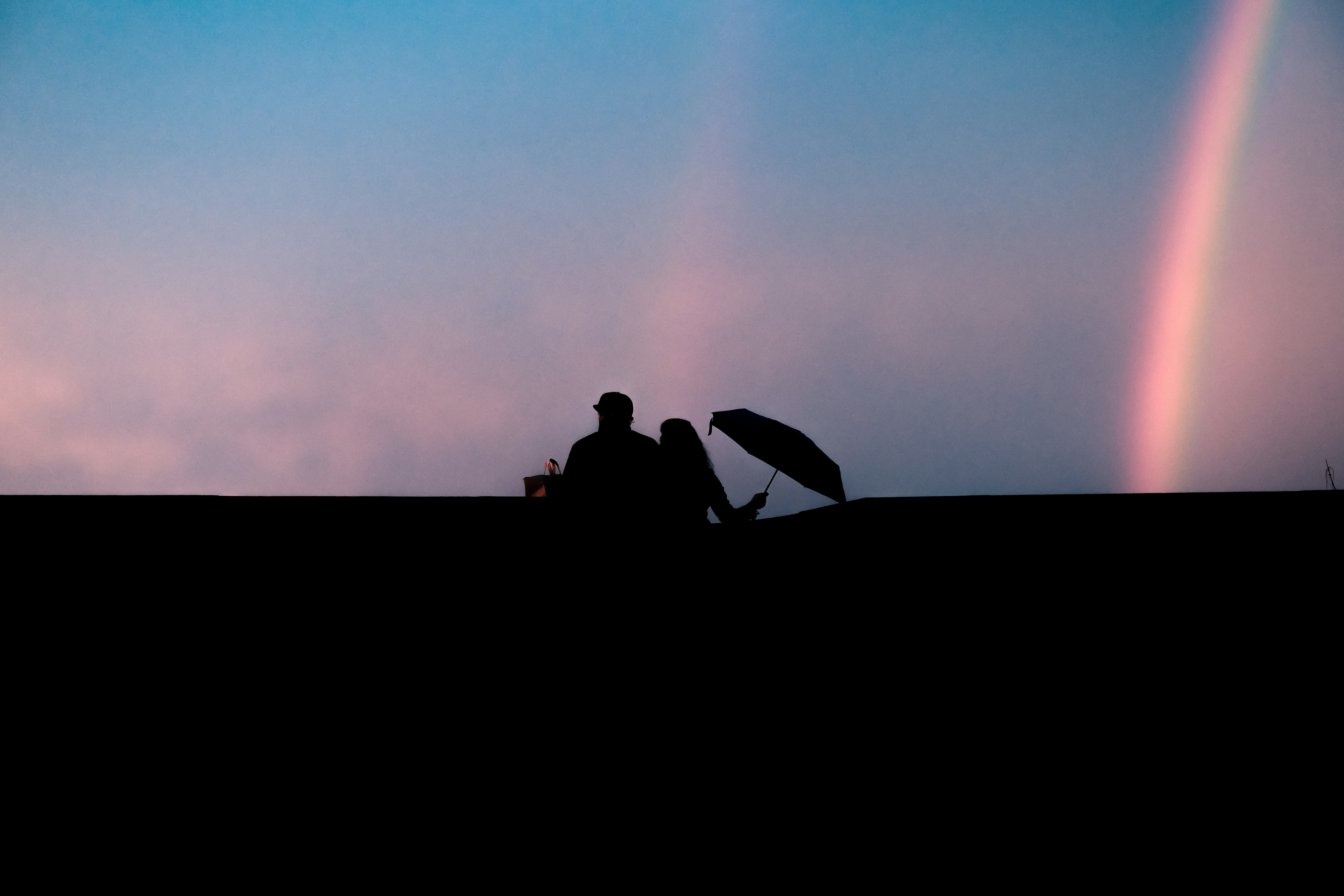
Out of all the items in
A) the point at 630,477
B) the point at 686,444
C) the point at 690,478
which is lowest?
the point at 630,477

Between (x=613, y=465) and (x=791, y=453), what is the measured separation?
46.9 inches

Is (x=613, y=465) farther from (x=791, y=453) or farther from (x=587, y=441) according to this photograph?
(x=791, y=453)

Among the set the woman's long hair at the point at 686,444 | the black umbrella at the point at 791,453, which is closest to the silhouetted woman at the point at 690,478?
the woman's long hair at the point at 686,444

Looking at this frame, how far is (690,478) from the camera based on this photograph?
2.42m

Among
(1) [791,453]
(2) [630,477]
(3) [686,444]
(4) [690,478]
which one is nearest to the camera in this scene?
(2) [630,477]

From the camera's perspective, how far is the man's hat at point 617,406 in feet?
7.59

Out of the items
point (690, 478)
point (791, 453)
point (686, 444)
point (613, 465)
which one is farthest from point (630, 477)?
point (791, 453)

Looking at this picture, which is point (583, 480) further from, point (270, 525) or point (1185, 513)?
point (1185, 513)

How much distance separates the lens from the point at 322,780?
1468 millimetres

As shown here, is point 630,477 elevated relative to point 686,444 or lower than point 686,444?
lower

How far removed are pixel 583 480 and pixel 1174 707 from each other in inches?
64.8

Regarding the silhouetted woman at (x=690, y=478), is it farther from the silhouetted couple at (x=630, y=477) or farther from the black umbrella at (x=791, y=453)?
the black umbrella at (x=791, y=453)

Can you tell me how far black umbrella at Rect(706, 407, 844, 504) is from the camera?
2955 millimetres

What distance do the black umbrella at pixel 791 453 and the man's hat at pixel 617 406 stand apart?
86 cm
